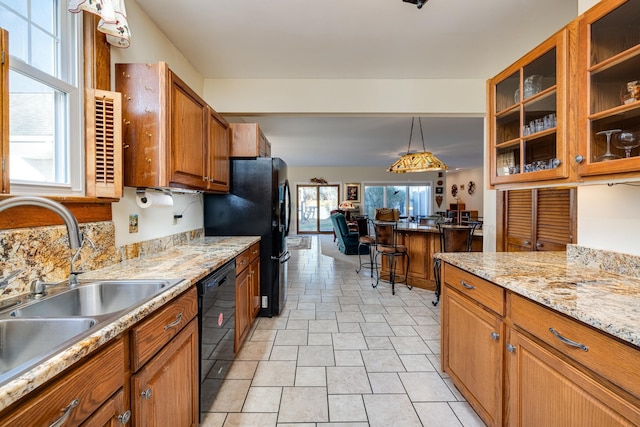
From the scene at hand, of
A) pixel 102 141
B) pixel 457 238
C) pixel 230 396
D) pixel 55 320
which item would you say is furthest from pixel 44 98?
pixel 457 238

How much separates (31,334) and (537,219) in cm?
389

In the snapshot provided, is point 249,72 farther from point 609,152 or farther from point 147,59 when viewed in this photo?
point 609,152

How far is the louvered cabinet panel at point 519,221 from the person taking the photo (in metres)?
3.17

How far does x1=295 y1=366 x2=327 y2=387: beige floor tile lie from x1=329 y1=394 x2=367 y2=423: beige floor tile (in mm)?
156

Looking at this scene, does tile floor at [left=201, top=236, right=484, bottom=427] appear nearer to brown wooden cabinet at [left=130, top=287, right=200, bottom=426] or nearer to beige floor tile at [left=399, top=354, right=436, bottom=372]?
beige floor tile at [left=399, top=354, right=436, bottom=372]

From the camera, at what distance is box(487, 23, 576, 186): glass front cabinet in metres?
1.41

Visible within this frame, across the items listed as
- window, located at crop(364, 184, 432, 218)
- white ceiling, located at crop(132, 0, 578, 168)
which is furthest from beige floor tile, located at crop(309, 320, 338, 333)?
window, located at crop(364, 184, 432, 218)

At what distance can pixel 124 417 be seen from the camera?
0.91 meters

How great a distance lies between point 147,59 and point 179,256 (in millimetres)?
1442

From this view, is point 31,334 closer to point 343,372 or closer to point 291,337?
point 343,372

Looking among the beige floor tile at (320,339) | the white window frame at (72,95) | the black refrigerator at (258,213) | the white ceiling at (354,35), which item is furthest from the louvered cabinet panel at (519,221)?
the white window frame at (72,95)

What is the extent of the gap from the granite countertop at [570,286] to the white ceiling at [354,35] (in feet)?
5.67

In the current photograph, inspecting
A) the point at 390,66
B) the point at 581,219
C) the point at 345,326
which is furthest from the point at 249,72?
the point at 581,219

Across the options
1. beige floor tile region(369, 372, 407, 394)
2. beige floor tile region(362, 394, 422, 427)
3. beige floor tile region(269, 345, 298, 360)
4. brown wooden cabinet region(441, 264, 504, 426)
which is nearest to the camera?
brown wooden cabinet region(441, 264, 504, 426)
